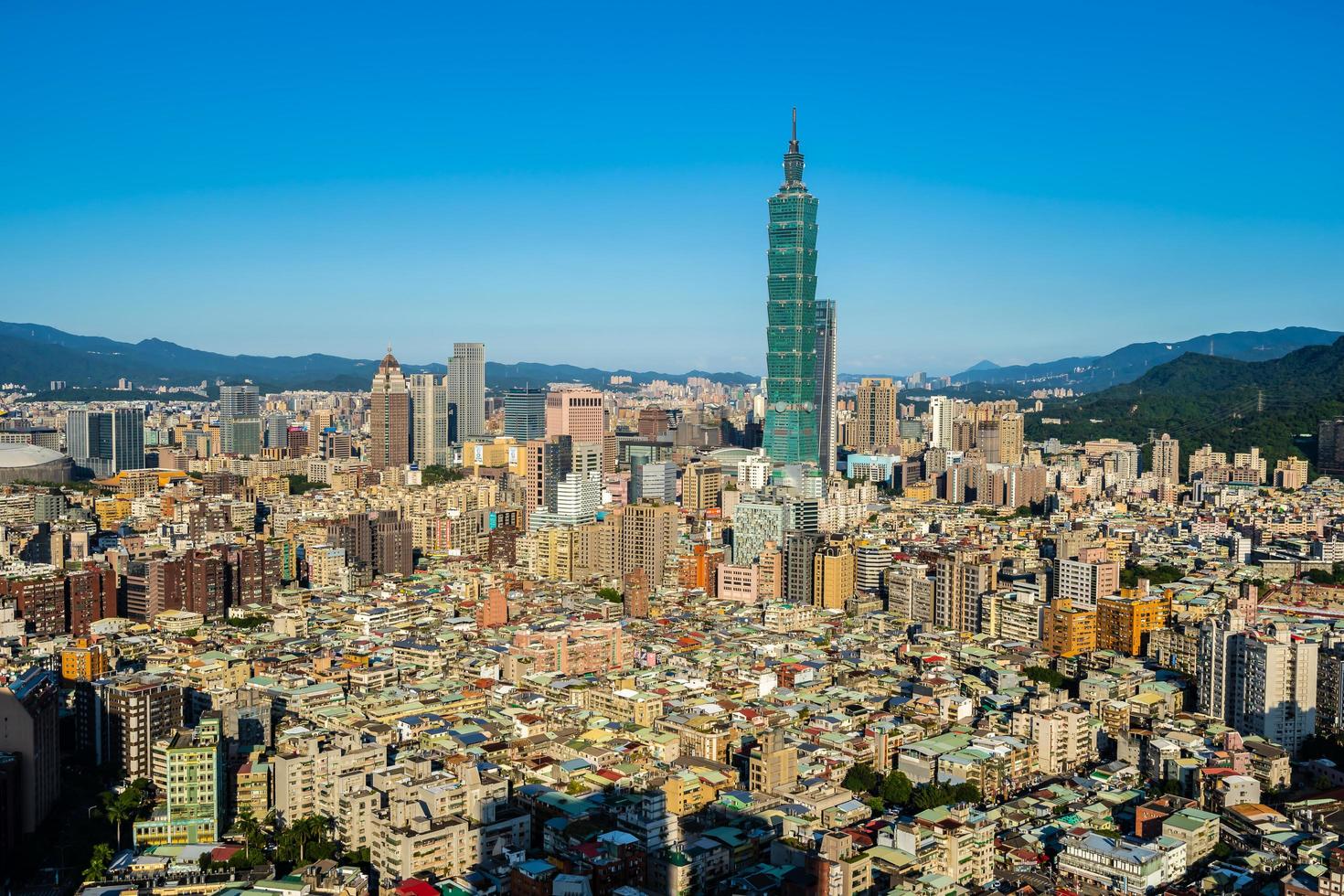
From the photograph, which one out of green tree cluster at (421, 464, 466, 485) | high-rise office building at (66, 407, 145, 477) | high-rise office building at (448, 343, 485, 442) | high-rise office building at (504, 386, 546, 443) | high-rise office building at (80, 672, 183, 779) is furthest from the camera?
high-rise office building at (448, 343, 485, 442)

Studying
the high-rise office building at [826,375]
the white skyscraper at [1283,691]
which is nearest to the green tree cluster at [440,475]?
the high-rise office building at [826,375]

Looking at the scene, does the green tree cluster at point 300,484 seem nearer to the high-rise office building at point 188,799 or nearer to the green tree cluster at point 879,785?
the high-rise office building at point 188,799

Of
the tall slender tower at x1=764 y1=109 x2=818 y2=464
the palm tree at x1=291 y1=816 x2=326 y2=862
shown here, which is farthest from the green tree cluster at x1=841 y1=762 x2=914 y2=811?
the tall slender tower at x1=764 y1=109 x2=818 y2=464

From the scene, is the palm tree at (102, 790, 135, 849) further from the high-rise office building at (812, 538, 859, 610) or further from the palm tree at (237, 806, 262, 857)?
the high-rise office building at (812, 538, 859, 610)

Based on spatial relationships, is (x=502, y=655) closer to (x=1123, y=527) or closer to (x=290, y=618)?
(x=290, y=618)

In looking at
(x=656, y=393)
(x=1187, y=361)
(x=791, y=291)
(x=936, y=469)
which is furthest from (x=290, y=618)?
(x=656, y=393)

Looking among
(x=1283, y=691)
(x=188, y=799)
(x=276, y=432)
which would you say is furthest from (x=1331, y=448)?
(x=276, y=432)
